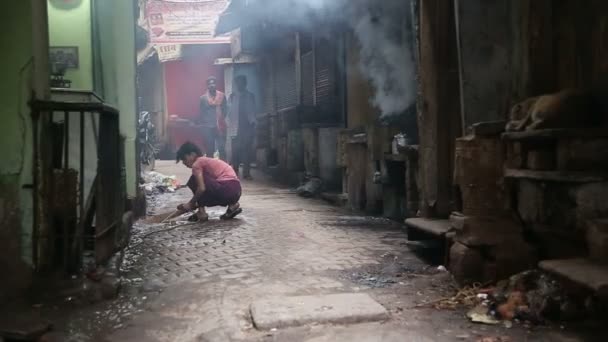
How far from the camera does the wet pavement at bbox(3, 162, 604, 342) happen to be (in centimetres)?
370

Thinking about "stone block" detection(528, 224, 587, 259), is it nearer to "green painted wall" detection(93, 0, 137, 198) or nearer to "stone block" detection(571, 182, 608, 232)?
"stone block" detection(571, 182, 608, 232)

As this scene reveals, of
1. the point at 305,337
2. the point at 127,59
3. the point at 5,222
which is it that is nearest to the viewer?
the point at 305,337

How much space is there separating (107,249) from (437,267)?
3149mm

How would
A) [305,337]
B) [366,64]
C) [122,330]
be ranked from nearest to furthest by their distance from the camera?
[305,337] < [122,330] < [366,64]

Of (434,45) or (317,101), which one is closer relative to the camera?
(434,45)

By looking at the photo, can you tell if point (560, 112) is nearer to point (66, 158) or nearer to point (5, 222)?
point (66, 158)

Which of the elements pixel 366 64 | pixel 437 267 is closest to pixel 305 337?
pixel 437 267

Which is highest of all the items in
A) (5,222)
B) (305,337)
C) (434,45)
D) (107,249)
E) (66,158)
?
(434,45)

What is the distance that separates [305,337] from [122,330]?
1.27m

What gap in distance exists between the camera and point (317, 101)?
45.1 ft

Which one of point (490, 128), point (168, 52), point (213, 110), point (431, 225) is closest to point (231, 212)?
point (431, 225)

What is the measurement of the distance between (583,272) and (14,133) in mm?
4139

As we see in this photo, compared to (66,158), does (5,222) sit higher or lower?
lower

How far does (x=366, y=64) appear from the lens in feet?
34.9
